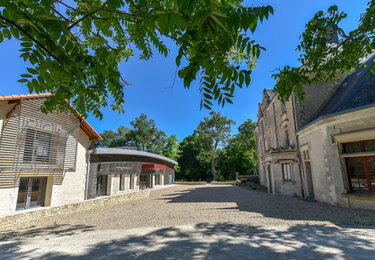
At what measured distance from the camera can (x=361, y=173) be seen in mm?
9523

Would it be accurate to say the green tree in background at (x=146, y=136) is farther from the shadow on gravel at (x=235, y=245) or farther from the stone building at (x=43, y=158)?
the shadow on gravel at (x=235, y=245)

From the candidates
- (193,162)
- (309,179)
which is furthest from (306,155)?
(193,162)

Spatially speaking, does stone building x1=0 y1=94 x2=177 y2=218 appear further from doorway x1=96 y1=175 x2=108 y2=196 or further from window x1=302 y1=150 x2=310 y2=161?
window x1=302 y1=150 x2=310 y2=161

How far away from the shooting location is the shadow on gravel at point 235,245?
437cm

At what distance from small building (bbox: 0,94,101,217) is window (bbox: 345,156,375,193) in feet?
51.4

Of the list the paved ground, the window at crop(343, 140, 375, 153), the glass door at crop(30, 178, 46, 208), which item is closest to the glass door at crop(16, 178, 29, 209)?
the glass door at crop(30, 178, 46, 208)

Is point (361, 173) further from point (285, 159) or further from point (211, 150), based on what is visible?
point (211, 150)

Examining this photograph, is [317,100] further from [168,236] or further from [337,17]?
[168,236]

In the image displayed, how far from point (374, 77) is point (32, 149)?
19652 mm

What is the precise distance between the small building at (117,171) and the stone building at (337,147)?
14.5 metres

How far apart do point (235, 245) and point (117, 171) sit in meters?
13.6

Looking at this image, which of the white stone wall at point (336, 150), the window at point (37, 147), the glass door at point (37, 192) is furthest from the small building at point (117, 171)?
the white stone wall at point (336, 150)

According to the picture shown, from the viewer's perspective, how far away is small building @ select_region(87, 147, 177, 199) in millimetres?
13555

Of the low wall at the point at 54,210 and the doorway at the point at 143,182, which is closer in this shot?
the low wall at the point at 54,210
